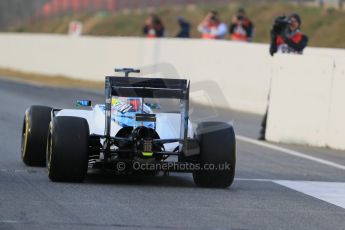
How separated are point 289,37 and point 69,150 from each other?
761 cm

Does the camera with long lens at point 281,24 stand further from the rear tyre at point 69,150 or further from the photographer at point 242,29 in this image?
the photographer at point 242,29

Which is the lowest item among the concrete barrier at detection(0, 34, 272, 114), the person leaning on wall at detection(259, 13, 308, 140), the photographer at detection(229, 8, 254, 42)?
the concrete barrier at detection(0, 34, 272, 114)

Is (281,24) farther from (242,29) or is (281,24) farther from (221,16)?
(221,16)

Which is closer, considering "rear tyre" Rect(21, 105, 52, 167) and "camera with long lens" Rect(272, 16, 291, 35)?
"rear tyre" Rect(21, 105, 52, 167)

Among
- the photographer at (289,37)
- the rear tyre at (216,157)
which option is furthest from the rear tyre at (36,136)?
the photographer at (289,37)

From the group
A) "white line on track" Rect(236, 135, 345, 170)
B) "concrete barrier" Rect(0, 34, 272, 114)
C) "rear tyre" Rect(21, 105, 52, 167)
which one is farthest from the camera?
"concrete barrier" Rect(0, 34, 272, 114)

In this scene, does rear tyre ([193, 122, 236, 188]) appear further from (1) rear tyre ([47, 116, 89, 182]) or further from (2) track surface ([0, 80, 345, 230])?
(1) rear tyre ([47, 116, 89, 182])

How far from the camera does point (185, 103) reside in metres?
9.95

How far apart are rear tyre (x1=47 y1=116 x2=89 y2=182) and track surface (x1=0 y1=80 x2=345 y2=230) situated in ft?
0.43

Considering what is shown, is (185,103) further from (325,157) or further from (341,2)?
(341,2)

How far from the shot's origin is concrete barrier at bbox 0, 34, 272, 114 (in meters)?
22.6

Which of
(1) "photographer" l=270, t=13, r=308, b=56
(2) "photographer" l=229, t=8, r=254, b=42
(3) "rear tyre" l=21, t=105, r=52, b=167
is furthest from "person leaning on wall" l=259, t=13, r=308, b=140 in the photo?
(2) "photographer" l=229, t=8, r=254, b=42

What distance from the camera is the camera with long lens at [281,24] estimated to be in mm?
16089

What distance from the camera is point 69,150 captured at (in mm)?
9586
